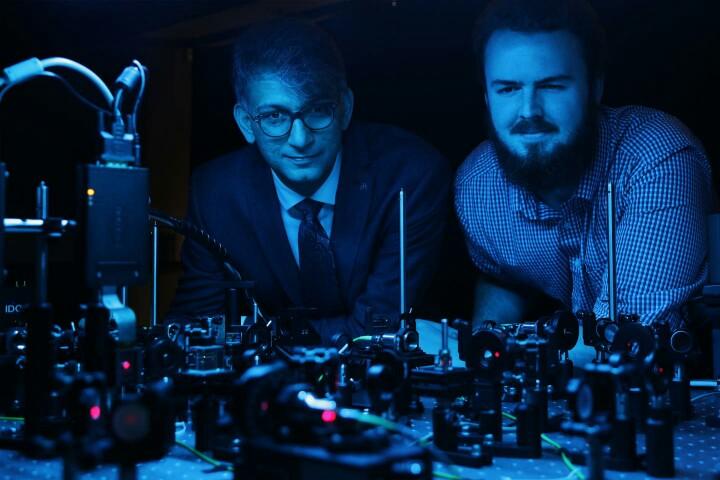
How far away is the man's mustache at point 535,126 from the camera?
5.02 m

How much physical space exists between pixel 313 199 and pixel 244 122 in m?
0.73

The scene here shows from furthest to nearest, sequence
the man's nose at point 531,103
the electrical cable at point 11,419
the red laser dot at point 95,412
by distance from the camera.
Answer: the man's nose at point 531,103 < the electrical cable at point 11,419 < the red laser dot at point 95,412

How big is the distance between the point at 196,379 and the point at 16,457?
67 cm

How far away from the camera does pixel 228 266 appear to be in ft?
16.0

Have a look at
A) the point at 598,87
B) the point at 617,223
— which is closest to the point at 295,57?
the point at 598,87

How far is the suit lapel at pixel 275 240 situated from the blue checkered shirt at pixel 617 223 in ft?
3.76

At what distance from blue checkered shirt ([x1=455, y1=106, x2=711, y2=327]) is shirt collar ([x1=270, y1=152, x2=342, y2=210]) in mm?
787

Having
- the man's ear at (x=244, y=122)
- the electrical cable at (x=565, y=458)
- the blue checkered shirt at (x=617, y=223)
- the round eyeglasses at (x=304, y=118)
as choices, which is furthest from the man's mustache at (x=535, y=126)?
the electrical cable at (x=565, y=458)

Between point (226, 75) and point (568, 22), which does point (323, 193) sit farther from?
point (568, 22)

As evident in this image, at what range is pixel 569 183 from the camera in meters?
5.04

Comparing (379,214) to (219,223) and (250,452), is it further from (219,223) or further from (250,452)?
(250,452)

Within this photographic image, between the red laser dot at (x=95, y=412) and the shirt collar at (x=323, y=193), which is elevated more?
the shirt collar at (x=323, y=193)

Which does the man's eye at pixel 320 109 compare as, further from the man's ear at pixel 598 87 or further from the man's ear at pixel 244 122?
the man's ear at pixel 598 87

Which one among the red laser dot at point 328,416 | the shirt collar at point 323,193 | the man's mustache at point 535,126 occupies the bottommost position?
the red laser dot at point 328,416
